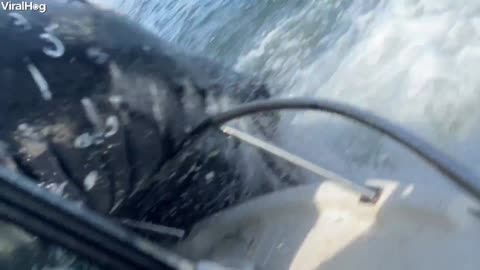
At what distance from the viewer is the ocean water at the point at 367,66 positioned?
2605 millimetres

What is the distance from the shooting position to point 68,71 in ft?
6.91

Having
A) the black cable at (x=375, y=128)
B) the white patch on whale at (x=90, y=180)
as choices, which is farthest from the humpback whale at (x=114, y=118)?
the black cable at (x=375, y=128)

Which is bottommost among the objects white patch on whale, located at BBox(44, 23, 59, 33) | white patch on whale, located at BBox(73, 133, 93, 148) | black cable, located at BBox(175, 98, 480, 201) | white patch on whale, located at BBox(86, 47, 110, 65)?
white patch on whale, located at BBox(73, 133, 93, 148)

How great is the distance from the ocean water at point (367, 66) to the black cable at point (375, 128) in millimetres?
278

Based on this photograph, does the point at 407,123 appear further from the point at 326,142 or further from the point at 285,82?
the point at 285,82

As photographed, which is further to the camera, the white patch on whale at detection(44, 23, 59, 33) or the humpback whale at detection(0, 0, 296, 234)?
the white patch on whale at detection(44, 23, 59, 33)

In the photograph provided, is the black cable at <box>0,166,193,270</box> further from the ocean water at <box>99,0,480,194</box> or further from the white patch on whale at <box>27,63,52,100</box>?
the ocean water at <box>99,0,480,194</box>

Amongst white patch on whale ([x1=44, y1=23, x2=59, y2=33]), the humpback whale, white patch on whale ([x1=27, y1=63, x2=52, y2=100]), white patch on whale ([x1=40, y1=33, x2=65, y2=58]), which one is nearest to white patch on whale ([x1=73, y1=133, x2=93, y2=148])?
the humpback whale

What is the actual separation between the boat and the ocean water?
0.13 metres

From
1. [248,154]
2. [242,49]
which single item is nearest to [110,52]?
[248,154]

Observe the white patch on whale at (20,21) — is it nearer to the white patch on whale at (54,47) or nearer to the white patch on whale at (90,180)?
the white patch on whale at (54,47)

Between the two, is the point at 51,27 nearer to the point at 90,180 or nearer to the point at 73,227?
the point at 90,180

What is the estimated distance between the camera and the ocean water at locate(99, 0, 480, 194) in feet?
8.55

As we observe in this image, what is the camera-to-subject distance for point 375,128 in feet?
5.96
